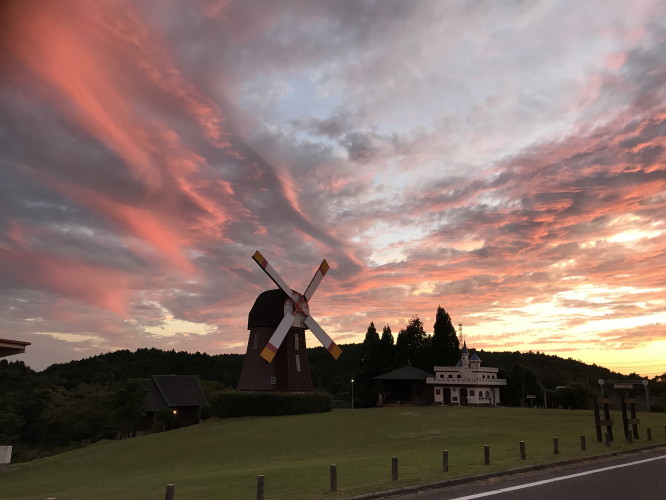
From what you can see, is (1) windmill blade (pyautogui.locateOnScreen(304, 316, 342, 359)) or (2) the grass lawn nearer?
(2) the grass lawn

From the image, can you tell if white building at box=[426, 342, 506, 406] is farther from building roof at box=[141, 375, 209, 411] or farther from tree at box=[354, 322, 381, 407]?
building roof at box=[141, 375, 209, 411]

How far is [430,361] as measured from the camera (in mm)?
74750

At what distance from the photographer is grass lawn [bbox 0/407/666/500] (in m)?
15.6

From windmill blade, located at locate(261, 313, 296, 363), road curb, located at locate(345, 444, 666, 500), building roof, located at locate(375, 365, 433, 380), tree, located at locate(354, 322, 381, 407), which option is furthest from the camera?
tree, located at locate(354, 322, 381, 407)

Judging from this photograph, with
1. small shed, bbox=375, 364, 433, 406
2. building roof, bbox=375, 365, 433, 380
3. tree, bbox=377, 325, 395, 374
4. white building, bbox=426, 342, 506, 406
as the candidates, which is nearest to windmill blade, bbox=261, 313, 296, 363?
building roof, bbox=375, 365, 433, 380

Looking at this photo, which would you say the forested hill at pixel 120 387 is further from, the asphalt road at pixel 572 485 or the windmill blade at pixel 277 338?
the asphalt road at pixel 572 485

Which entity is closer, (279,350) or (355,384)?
(279,350)

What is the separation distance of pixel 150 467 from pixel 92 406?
125 feet

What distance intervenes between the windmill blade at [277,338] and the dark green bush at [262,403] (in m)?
3.96

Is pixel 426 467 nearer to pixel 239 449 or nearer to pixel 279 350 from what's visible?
pixel 239 449

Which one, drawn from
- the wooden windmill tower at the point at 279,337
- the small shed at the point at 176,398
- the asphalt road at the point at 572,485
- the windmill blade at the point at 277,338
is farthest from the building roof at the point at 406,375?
the asphalt road at the point at 572,485

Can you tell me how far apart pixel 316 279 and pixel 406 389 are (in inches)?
898

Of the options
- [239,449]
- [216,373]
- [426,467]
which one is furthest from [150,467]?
[216,373]

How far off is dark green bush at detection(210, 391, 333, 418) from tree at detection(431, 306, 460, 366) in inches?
1164
